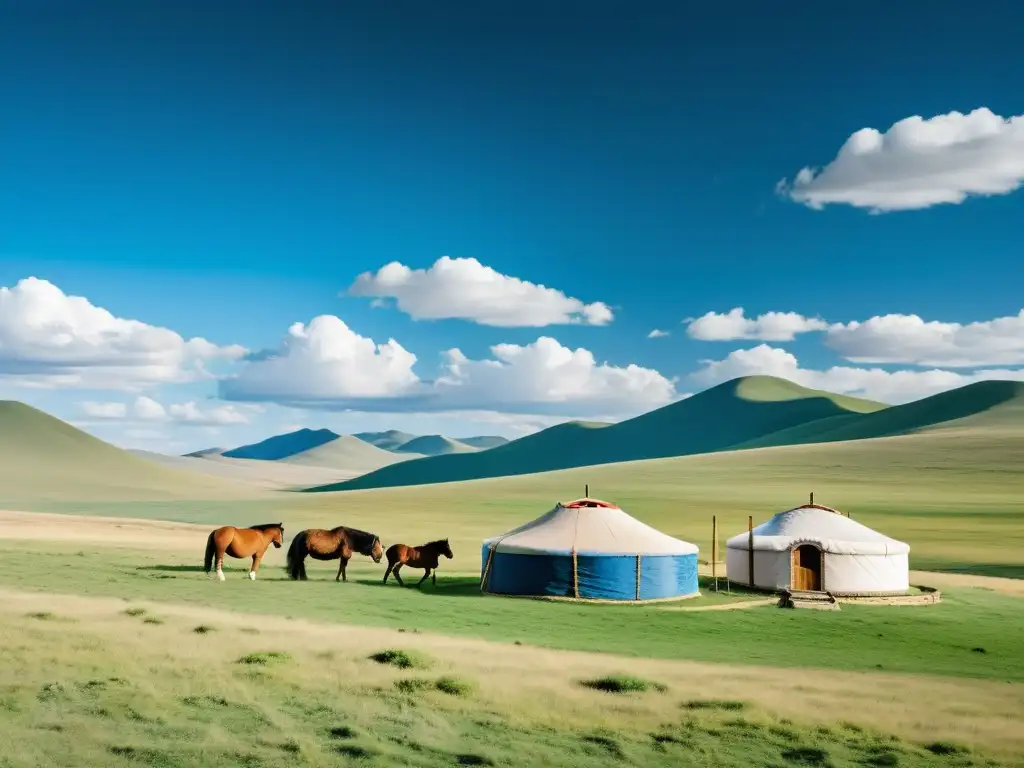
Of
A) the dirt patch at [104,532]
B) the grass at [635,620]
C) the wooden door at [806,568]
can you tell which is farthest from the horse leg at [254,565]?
the dirt patch at [104,532]

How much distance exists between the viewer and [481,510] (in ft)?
223

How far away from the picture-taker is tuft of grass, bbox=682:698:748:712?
504 inches

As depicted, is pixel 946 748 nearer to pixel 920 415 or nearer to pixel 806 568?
pixel 806 568

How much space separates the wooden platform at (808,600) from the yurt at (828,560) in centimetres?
187

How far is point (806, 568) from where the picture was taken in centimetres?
2856

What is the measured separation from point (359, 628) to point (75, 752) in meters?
9.19

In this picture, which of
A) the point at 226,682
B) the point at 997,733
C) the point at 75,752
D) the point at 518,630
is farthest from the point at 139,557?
the point at 997,733

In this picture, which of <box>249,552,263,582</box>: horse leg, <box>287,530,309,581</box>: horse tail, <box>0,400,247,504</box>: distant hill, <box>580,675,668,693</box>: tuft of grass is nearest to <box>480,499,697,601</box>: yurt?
<box>287,530,309,581</box>: horse tail

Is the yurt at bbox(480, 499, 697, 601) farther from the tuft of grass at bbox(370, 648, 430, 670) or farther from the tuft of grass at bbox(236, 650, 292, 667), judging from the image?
the tuft of grass at bbox(236, 650, 292, 667)

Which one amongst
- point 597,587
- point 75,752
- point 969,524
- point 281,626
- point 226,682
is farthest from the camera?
point 969,524

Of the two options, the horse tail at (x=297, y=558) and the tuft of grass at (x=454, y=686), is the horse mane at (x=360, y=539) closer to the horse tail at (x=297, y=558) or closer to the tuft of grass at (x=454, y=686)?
the horse tail at (x=297, y=558)

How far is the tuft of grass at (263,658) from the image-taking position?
14.4 meters

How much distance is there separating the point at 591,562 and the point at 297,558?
7.60m

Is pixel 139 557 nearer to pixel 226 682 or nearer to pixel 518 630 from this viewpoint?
pixel 518 630
